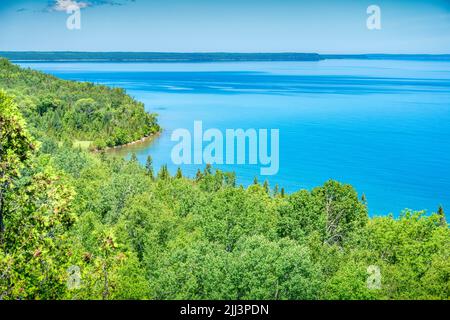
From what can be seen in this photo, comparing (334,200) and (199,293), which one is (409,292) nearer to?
(199,293)

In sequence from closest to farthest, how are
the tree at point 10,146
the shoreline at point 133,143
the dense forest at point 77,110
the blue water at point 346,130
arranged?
the tree at point 10,146, the blue water at point 346,130, the shoreline at point 133,143, the dense forest at point 77,110

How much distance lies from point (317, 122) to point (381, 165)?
79.5ft

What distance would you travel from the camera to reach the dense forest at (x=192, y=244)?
6660 mm

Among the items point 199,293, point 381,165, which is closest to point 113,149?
point 381,165
